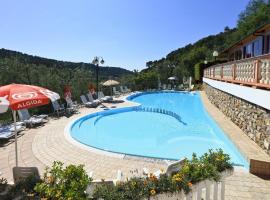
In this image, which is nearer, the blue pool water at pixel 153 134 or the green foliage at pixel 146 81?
the blue pool water at pixel 153 134

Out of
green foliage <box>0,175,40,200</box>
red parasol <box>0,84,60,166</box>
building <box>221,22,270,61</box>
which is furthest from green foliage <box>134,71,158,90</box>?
green foliage <box>0,175,40,200</box>

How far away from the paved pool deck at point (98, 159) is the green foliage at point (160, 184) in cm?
172

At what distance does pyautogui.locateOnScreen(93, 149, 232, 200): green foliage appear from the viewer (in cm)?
346

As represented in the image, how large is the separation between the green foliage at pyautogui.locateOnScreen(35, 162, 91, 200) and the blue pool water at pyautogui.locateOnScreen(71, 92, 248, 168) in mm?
5306

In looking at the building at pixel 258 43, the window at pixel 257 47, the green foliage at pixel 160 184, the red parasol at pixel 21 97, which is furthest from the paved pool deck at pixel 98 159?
the window at pixel 257 47

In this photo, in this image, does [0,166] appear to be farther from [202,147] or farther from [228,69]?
[228,69]

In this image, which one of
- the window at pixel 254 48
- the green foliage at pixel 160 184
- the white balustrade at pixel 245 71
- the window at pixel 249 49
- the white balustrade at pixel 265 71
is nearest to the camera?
the green foliage at pixel 160 184

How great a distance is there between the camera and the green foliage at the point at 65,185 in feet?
10.9

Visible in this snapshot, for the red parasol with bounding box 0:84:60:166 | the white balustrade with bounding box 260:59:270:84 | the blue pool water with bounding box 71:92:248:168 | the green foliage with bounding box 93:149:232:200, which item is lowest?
the blue pool water with bounding box 71:92:248:168

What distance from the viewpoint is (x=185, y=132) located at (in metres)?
13.1

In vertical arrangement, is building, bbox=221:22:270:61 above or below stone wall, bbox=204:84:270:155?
above

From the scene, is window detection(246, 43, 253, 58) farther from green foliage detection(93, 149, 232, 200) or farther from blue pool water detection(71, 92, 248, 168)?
green foliage detection(93, 149, 232, 200)

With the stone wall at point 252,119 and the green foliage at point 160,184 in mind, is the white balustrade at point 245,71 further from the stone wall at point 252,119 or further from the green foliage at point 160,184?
the green foliage at point 160,184

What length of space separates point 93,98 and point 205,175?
18.7 metres
